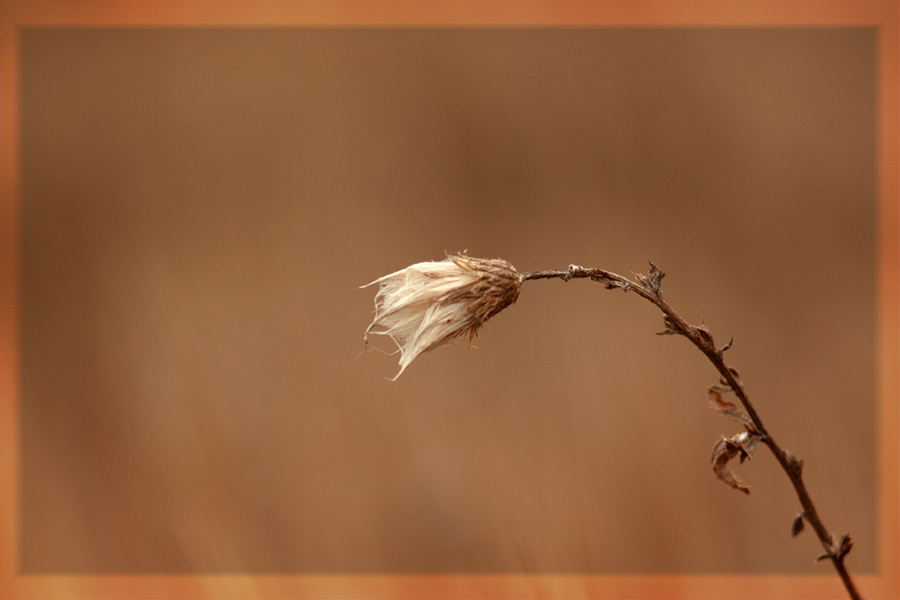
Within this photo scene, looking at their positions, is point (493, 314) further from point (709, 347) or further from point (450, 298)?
point (709, 347)

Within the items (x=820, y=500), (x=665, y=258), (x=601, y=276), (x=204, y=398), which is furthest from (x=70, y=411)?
(x=820, y=500)

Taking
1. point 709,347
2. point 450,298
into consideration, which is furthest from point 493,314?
point 709,347

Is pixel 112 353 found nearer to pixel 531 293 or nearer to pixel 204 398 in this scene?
pixel 204 398
